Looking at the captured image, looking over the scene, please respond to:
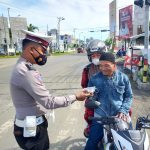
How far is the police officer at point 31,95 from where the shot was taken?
3.00 metres

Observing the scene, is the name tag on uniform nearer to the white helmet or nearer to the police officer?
the police officer

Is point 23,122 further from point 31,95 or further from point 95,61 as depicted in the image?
point 95,61

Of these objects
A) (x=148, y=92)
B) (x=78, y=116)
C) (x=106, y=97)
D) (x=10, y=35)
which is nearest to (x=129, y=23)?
(x=10, y=35)

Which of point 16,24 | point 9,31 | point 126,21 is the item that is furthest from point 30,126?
point 16,24

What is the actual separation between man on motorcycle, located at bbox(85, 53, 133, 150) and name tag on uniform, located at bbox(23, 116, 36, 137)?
0.84 m

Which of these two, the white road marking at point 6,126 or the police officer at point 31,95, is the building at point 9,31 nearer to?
the white road marking at point 6,126

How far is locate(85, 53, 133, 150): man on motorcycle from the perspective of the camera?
3.66m

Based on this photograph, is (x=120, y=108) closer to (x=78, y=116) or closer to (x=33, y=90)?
(x=33, y=90)

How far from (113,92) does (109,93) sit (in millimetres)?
51

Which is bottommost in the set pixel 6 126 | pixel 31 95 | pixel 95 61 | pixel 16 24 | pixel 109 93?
pixel 6 126

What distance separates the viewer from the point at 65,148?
5270mm

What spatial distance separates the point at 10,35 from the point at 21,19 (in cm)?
706

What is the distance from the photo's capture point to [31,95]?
3.03 m

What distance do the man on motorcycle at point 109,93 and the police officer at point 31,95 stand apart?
0.57 metres
